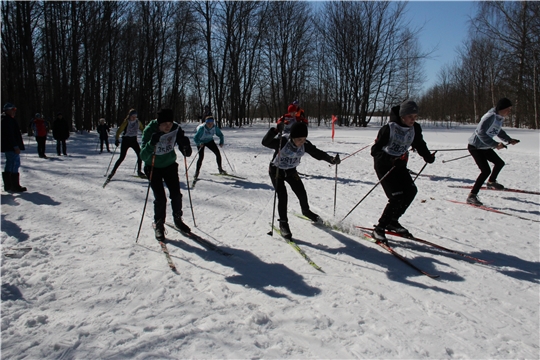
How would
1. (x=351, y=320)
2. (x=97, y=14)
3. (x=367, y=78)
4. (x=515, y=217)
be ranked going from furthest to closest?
(x=367, y=78), (x=97, y=14), (x=515, y=217), (x=351, y=320)

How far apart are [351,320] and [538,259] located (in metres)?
2.97

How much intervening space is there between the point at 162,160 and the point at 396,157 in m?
3.17

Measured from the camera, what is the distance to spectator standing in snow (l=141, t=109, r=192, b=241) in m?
4.89

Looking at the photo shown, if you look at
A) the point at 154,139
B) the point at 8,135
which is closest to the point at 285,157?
the point at 154,139

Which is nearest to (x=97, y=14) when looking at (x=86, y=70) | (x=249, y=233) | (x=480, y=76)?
(x=86, y=70)

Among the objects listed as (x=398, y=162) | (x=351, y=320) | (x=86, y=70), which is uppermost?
(x=86, y=70)

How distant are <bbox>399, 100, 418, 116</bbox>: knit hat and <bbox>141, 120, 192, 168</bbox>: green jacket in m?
2.93

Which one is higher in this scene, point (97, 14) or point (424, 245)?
point (97, 14)

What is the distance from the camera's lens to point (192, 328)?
281cm

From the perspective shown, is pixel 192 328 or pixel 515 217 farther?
pixel 515 217

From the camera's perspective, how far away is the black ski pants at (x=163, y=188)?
4938 mm

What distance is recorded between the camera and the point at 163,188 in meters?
5.01

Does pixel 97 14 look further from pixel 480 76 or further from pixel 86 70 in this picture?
pixel 480 76

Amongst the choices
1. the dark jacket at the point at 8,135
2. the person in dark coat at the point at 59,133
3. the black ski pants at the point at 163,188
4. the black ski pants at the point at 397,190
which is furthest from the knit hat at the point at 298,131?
the person in dark coat at the point at 59,133
